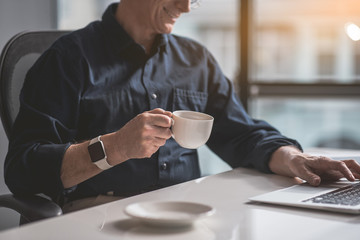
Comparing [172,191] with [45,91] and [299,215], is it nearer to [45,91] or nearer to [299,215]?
[299,215]

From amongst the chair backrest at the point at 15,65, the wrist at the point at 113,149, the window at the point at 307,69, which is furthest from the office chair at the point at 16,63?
the window at the point at 307,69

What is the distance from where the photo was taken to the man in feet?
3.90

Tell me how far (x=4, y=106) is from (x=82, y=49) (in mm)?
282

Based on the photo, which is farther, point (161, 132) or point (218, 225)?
point (161, 132)

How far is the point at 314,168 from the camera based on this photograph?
1212 millimetres

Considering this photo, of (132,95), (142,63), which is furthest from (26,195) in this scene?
(142,63)

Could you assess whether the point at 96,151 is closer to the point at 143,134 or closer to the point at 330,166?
the point at 143,134

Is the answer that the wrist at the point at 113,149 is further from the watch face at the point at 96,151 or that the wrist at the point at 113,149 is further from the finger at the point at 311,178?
the finger at the point at 311,178

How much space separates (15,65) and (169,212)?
0.85m

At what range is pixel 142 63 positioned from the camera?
5.00 feet

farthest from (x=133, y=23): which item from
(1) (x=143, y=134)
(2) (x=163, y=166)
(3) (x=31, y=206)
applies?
(3) (x=31, y=206)

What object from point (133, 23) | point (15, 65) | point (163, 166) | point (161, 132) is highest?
point (133, 23)

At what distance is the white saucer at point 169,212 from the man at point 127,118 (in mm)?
→ 249

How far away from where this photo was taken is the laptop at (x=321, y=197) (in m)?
0.90
